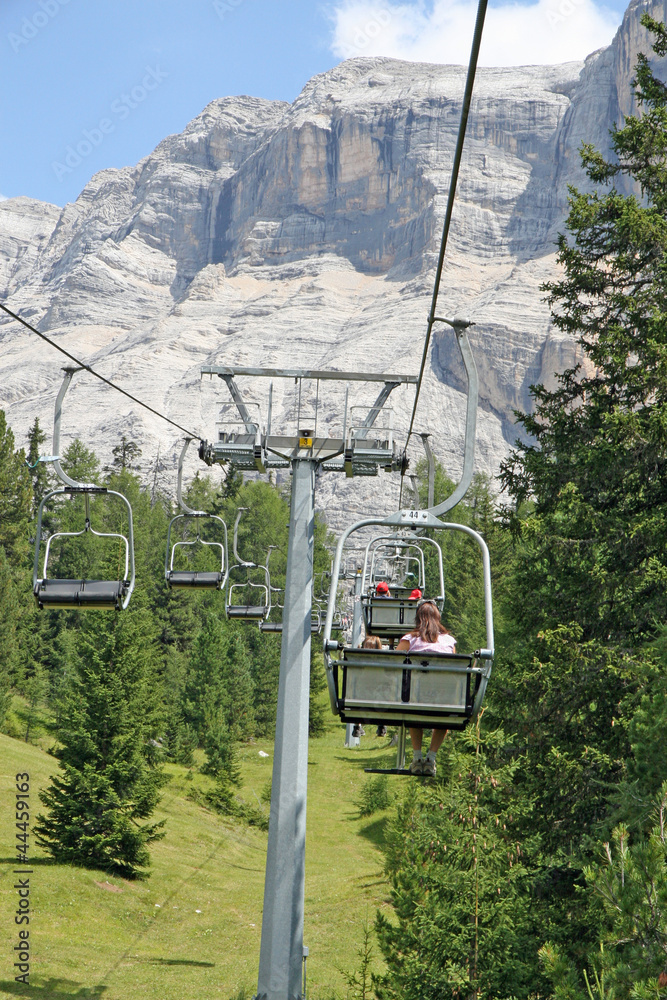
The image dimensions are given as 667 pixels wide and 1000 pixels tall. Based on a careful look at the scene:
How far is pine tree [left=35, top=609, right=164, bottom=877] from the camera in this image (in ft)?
77.4

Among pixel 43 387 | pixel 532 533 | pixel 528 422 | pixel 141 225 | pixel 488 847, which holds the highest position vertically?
pixel 141 225

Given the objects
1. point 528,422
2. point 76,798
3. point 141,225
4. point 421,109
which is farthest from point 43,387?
point 528,422

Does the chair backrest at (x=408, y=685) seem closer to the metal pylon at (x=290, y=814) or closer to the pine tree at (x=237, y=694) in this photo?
the metal pylon at (x=290, y=814)

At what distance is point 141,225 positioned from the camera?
18550cm

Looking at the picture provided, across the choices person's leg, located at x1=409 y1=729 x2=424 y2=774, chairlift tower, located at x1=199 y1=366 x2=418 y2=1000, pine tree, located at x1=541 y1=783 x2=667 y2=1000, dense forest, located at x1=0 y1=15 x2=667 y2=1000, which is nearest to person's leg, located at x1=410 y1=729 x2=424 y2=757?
person's leg, located at x1=409 y1=729 x2=424 y2=774

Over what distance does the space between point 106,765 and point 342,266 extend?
5606 inches

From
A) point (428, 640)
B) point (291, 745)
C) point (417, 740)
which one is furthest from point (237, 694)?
point (428, 640)

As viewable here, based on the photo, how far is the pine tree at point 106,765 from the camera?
23.6 meters

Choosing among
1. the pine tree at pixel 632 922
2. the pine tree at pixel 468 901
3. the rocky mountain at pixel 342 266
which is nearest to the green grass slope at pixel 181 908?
the pine tree at pixel 468 901

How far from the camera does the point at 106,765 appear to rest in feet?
79.9

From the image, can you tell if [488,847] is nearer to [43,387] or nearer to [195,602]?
[195,602]

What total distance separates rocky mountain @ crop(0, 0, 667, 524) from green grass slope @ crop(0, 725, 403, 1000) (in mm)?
72280

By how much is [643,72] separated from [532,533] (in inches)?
290

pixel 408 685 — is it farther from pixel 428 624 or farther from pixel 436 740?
pixel 436 740
